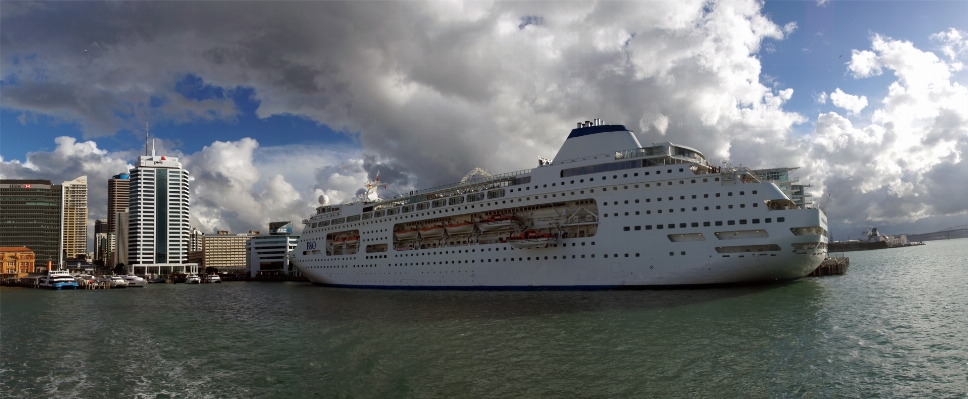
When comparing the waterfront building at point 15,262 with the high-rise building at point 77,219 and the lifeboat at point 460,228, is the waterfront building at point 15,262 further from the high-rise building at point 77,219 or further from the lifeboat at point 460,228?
the high-rise building at point 77,219

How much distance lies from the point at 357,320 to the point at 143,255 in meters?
127

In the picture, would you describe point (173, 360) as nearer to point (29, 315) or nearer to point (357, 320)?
point (357, 320)

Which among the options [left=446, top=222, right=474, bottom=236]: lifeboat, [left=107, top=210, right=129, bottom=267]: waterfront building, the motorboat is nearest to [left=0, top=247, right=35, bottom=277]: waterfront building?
the motorboat

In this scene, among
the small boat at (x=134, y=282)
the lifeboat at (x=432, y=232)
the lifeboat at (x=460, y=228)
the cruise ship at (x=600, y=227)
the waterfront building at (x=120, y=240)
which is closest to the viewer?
the cruise ship at (x=600, y=227)

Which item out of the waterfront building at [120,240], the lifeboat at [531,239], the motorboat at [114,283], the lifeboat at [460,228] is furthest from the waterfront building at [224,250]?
the lifeboat at [531,239]

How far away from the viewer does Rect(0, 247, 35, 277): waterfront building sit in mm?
88312

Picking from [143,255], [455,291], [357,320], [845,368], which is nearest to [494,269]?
[455,291]

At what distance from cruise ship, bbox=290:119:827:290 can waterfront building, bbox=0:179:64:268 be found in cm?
11453

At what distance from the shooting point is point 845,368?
1284cm

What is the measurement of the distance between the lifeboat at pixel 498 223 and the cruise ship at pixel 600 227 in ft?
0.31

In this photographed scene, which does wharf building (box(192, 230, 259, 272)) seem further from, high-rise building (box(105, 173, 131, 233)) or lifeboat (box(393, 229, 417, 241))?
lifeboat (box(393, 229, 417, 241))

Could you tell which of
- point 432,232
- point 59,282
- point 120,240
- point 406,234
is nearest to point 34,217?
point 120,240

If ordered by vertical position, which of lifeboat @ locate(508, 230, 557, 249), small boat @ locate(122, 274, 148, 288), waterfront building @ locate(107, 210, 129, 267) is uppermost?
waterfront building @ locate(107, 210, 129, 267)

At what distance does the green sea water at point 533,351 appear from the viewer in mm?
12156
